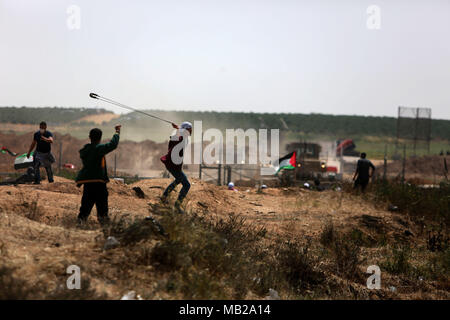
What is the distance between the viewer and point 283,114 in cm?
12300

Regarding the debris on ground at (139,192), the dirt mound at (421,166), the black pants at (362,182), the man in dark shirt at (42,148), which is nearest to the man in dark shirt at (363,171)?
the black pants at (362,182)

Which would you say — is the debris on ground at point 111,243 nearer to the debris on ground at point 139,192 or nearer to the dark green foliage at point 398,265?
the dark green foliage at point 398,265

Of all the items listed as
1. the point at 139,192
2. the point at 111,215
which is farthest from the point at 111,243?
the point at 139,192

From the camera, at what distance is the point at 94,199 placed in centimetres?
773

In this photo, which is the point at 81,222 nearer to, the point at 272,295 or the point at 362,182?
the point at 272,295

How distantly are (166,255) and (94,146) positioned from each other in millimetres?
2477

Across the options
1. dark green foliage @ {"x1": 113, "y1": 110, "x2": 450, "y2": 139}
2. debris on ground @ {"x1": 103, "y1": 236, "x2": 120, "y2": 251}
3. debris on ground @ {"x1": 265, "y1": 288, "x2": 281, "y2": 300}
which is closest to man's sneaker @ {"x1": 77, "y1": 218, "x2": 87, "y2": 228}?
debris on ground @ {"x1": 103, "y1": 236, "x2": 120, "y2": 251}

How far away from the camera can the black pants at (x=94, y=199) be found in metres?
7.70

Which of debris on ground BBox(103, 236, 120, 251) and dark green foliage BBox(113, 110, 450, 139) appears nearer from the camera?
debris on ground BBox(103, 236, 120, 251)

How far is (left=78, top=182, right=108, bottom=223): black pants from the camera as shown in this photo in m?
7.70

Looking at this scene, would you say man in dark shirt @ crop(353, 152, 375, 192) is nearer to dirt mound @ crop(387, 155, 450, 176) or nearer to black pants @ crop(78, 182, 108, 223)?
black pants @ crop(78, 182, 108, 223)

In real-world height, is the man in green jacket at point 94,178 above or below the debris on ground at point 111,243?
above
